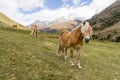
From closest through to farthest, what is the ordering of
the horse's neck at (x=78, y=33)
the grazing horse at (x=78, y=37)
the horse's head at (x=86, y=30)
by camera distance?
the horse's head at (x=86, y=30) < the grazing horse at (x=78, y=37) < the horse's neck at (x=78, y=33)

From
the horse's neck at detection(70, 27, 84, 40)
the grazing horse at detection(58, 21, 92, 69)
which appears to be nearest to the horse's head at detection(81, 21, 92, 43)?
the grazing horse at detection(58, 21, 92, 69)

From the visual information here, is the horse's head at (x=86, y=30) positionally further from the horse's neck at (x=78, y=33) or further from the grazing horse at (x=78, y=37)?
the horse's neck at (x=78, y=33)

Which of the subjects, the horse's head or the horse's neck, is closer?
the horse's head

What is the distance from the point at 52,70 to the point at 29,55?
4.02 metres

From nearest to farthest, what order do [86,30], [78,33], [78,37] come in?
[86,30], [78,37], [78,33]

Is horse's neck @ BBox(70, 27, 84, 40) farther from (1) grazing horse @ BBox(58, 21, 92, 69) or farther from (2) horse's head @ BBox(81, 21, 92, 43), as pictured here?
(2) horse's head @ BBox(81, 21, 92, 43)

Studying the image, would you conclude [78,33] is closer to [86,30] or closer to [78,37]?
[78,37]

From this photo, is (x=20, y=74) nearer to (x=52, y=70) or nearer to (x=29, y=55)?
(x=52, y=70)

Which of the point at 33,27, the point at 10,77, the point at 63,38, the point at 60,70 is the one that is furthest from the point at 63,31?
the point at 33,27

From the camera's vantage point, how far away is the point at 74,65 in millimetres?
21375

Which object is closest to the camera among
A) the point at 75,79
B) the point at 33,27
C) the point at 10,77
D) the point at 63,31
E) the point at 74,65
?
the point at 10,77

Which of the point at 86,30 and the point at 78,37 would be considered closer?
the point at 86,30

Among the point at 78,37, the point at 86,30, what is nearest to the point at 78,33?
the point at 78,37

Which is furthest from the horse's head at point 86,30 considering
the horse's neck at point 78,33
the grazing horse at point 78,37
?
the horse's neck at point 78,33
